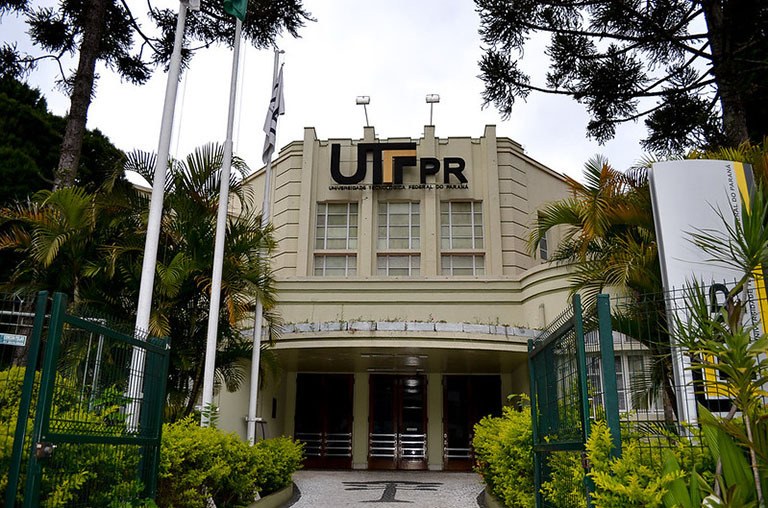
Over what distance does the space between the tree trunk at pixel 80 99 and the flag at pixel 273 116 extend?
3181 millimetres

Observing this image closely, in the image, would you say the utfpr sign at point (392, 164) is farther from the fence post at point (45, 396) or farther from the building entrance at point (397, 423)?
the fence post at point (45, 396)

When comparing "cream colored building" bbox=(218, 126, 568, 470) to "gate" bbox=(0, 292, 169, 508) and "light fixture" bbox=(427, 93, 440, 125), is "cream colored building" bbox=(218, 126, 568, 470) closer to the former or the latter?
"light fixture" bbox=(427, 93, 440, 125)

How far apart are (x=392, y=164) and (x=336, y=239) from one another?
2776 millimetres

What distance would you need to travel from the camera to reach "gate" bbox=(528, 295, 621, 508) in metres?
4.46

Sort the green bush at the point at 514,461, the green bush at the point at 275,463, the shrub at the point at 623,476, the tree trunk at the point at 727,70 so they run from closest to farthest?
the shrub at the point at 623,476 → the green bush at the point at 514,461 → the green bush at the point at 275,463 → the tree trunk at the point at 727,70

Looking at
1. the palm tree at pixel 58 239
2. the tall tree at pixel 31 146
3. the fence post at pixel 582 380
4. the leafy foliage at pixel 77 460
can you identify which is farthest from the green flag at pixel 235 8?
the fence post at pixel 582 380

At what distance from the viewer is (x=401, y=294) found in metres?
16.2

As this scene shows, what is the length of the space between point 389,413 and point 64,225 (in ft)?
32.1

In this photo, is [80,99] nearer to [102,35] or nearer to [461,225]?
[102,35]

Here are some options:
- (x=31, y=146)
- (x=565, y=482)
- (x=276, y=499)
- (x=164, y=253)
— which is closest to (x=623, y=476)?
(x=565, y=482)

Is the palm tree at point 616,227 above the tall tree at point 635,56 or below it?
below

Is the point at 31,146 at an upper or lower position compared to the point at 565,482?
upper

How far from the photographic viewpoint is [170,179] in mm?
10875

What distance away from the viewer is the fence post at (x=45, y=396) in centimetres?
421
